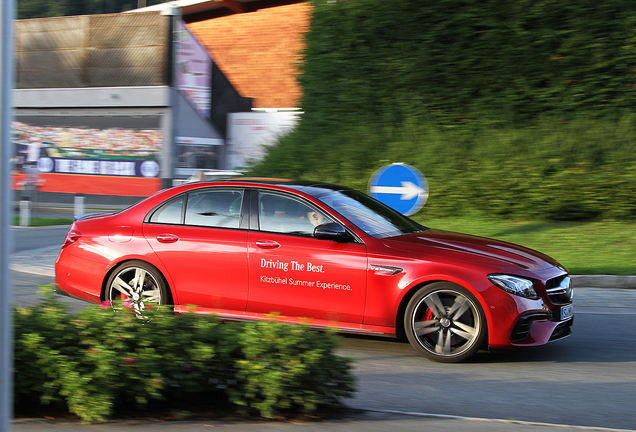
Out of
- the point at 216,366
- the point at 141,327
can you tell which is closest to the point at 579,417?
the point at 216,366

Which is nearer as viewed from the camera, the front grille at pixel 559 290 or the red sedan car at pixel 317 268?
the red sedan car at pixel 317 268

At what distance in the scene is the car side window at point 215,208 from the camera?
6.31 metres

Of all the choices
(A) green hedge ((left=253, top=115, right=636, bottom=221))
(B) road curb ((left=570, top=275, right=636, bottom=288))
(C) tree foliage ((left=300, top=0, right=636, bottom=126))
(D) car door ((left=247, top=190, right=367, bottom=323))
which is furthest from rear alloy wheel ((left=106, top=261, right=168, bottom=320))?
(C) tree foliage ((left=300, top=0, right=636, bottom=126))

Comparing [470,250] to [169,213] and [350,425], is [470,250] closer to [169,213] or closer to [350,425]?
[350,425]

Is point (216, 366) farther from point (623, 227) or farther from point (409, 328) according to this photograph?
point (623, 227)

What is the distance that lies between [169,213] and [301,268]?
1587 mm

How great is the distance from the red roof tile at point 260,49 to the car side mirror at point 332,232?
27.7 metres

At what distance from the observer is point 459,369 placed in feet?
17.6

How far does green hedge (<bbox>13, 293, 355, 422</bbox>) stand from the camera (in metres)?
3.80

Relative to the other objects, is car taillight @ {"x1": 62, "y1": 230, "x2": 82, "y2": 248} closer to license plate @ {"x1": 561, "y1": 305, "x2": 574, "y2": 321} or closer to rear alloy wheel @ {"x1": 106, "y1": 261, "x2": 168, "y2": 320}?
rear alloy wheel @ {"x1": 106, "y1": 261, "x2": 168, "y2": 320}

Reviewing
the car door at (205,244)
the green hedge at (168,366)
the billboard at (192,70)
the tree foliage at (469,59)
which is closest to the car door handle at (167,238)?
the car door at (205,244)

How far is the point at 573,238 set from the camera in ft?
36.1

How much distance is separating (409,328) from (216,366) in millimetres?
2126

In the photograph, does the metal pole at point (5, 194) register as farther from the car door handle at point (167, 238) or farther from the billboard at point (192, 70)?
the billboard at point (192, 70)
